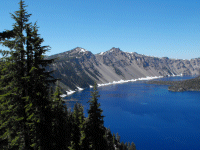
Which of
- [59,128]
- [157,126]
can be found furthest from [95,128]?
[157,126]

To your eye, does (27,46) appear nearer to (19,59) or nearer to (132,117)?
(19,59)

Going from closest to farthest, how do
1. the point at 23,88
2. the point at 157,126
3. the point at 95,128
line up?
the point at 23,88 < the point at 95,128 < the point at 157,126

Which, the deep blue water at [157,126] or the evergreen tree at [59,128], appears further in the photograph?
the deep blue water at [157,126]

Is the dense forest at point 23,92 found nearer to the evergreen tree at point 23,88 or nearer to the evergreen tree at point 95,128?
the evergreen tree at point 23,88

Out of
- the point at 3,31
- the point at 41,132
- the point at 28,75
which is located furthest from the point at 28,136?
the point at 3,31

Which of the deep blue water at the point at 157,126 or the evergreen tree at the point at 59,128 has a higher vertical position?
the evergreen tree at the point at 59,128

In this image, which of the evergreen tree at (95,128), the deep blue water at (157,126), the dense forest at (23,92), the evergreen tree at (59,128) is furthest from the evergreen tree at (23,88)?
the deep blue water at (157,126)

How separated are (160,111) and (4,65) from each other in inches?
6164

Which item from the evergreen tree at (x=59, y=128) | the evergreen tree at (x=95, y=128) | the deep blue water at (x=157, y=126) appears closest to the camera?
the evergreen tree at (x=59, y=128)

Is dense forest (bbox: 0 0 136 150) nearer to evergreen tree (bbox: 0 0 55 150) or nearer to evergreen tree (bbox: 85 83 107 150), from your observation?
evergreen tree (bbox: 0 0 55 150)

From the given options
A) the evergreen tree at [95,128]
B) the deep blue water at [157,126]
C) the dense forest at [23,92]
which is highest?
the dense forest at [23,92]

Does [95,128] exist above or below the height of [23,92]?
below

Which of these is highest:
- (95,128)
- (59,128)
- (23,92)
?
(23,92)

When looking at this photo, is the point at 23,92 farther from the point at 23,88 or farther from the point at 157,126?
Result: the point at 157,126
